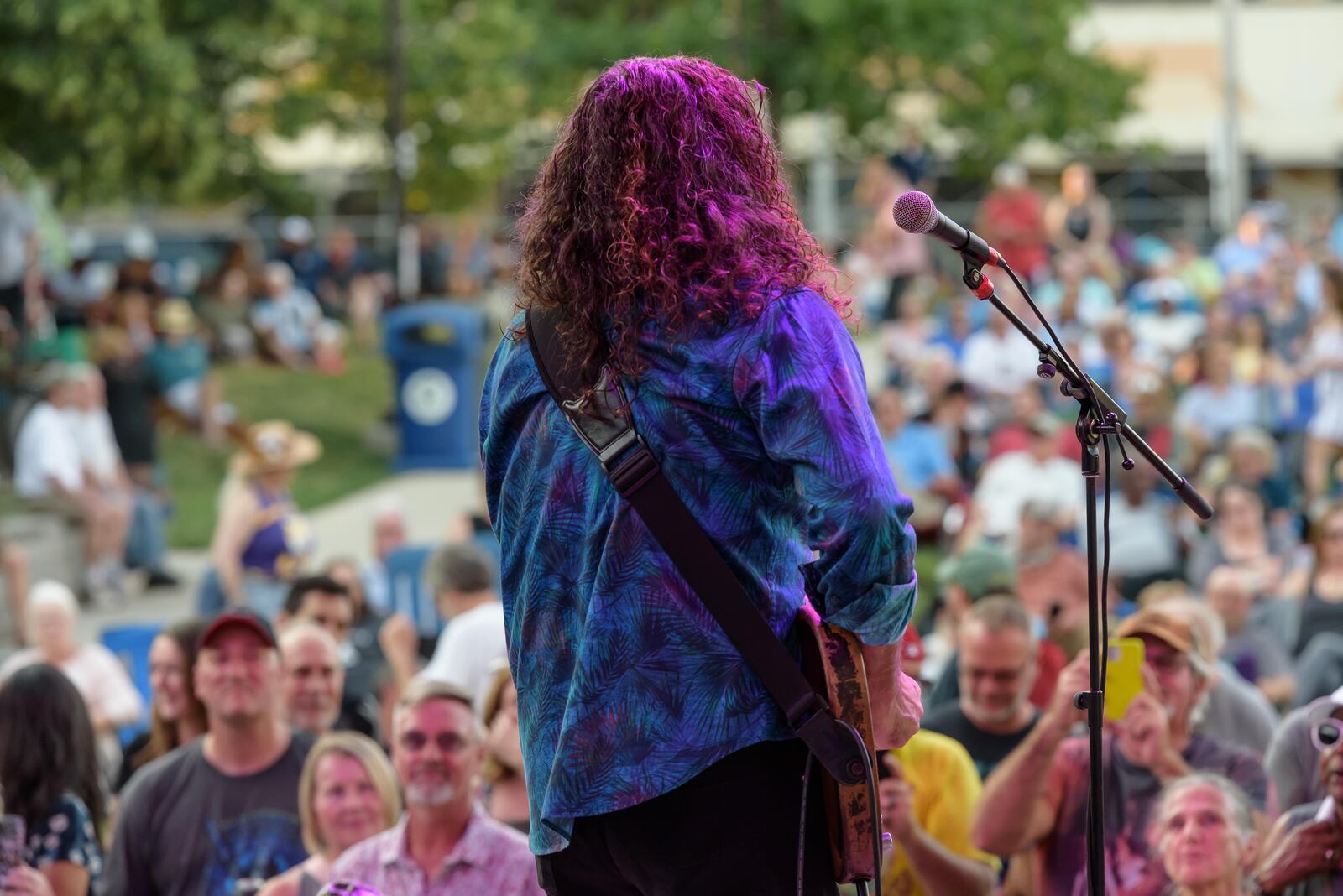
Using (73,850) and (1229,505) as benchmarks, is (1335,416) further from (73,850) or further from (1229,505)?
(73,850)

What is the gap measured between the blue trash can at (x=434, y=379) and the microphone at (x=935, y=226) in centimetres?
1403

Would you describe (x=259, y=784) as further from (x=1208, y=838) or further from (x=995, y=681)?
(x=1208, y=838)

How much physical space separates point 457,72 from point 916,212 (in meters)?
19.0

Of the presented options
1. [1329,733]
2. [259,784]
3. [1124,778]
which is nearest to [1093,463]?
[1329,733]

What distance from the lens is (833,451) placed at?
2.58m

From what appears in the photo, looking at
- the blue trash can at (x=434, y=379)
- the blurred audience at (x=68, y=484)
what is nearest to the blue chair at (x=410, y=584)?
the blurred audience at (x=68, y=484)

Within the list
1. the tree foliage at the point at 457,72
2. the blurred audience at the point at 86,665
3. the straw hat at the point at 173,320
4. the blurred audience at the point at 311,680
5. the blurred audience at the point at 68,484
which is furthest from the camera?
the straw hat at the point at 173,320

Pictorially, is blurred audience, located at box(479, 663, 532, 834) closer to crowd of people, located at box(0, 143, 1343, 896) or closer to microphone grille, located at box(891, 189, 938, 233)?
crowd of people, located at box(0, 143, 1343, 896)

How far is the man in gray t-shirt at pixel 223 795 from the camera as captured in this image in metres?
5.50

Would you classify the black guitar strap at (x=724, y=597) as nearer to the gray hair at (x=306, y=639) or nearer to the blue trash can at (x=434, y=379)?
the gray hair at (x=306, y=639)

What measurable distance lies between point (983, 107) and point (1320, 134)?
15708 mm

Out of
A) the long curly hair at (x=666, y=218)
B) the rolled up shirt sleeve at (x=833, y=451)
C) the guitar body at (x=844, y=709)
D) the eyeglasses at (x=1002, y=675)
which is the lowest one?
the eyeglasses at (x=1002, y=675)

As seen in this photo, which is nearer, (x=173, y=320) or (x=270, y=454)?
(x=270, y=454)

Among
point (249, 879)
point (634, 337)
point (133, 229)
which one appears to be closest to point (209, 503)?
point (249, 879)
